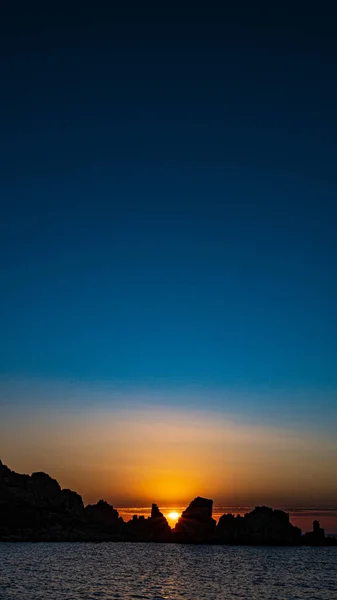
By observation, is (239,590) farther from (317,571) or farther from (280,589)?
(317,571)

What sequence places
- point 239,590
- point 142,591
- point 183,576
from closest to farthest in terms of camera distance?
point 142,591, point 239,590, point 183,576

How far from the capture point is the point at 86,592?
83.0m

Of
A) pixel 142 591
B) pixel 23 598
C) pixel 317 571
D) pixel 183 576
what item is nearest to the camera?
pixel 23 598

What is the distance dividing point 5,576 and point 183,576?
35.2m

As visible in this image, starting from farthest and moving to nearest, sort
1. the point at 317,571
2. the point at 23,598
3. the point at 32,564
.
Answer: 1. the point at 317,571
2. the point at 32,564
3. the point at 23,598

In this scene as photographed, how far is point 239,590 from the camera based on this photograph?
9512 cm

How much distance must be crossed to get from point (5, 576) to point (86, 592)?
2273cm

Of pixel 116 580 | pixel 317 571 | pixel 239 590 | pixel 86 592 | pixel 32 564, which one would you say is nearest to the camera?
pixel 86 592

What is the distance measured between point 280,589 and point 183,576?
24723mm

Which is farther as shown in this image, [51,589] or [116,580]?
[116,580]

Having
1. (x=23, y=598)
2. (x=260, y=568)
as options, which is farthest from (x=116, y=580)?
(x=260, y=568)

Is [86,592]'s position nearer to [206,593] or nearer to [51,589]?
[51,589]

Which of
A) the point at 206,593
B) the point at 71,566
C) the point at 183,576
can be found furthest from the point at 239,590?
the point at 71,566

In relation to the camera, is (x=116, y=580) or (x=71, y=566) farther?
(x=71, y=566)
